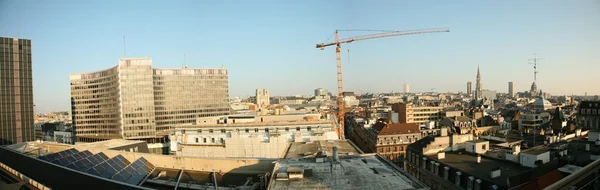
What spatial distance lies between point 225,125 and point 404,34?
139 ft

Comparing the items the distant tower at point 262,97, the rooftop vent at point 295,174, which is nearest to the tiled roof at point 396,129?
the rooftop vent at point 295,174

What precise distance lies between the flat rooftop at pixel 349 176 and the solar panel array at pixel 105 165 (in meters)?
6.00

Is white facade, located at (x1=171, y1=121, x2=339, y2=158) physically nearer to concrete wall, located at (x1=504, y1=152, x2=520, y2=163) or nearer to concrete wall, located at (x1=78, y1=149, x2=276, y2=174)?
concrete wall, located at (x1=78, y1=149, x2=276, y2=174)

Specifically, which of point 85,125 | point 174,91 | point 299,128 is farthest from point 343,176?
point 85,125

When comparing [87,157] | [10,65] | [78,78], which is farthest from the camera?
[78,78]

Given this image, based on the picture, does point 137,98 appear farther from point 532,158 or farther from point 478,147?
point 532,158

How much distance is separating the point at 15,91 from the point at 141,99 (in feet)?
49.9

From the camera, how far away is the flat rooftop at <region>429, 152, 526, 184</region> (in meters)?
17.5

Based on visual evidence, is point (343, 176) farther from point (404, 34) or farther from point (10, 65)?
point (404, 34)

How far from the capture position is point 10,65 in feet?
156

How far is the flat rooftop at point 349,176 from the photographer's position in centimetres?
1209

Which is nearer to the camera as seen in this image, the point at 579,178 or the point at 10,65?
the point at 579,178

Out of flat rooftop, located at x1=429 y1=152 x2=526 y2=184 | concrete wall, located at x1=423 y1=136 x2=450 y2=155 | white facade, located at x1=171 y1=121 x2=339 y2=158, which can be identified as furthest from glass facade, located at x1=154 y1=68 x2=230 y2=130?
flat rooftop, located at x1=429 y1=152 x2=526 y2=184

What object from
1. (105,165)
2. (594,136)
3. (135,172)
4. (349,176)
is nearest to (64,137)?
(105,165)
